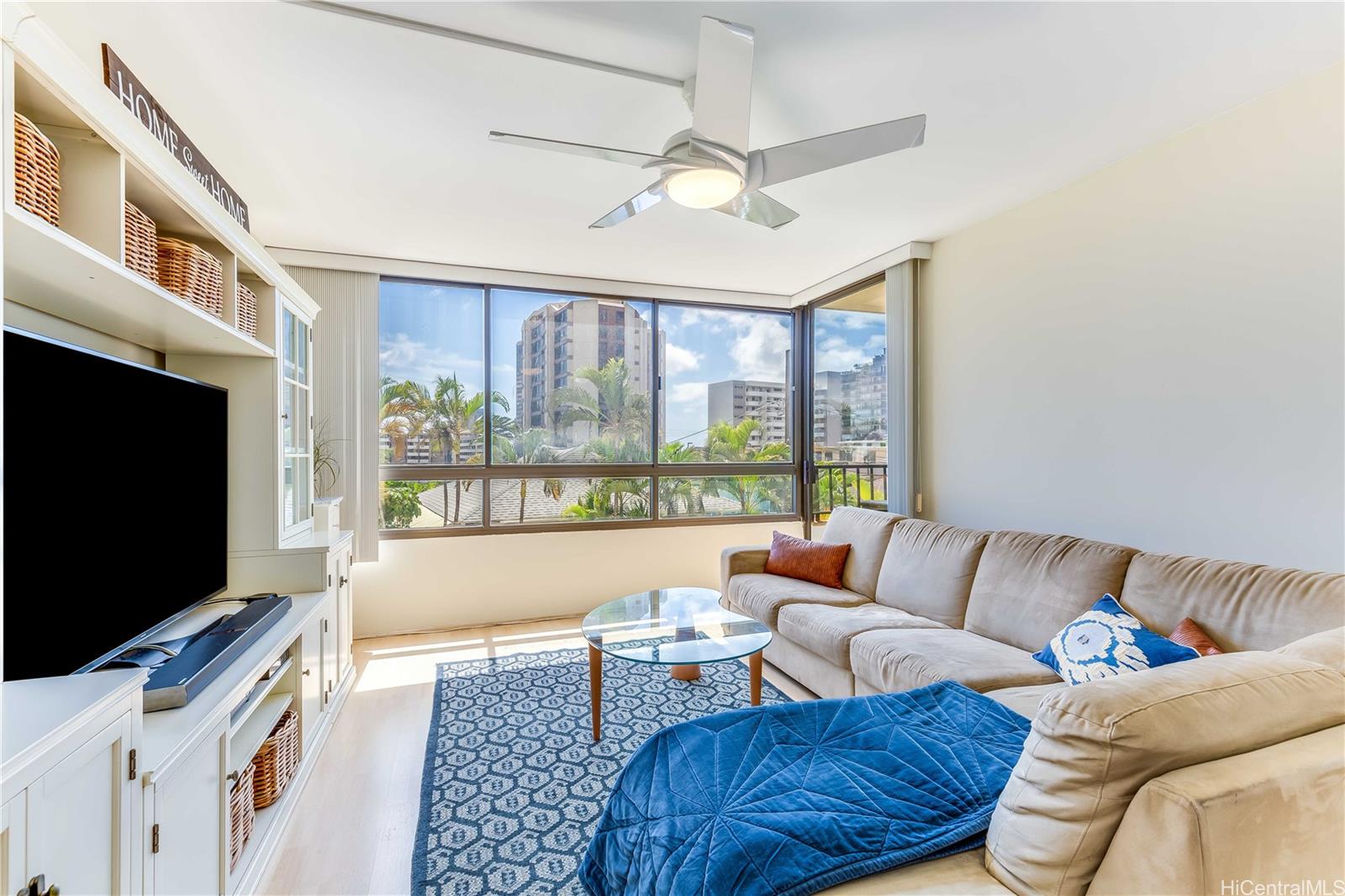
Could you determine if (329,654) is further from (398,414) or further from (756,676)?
(756,676)

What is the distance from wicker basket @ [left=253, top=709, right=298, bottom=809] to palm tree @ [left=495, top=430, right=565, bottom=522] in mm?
2334

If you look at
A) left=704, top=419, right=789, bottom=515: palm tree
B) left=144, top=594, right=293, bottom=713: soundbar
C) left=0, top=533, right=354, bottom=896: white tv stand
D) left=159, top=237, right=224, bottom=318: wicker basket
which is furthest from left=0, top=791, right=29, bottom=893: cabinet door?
left=704, top=419, right=789, bottom=515: palm tree

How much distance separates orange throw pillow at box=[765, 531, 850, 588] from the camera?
11.9ft

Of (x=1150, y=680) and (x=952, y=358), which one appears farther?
(x=952, y=358)

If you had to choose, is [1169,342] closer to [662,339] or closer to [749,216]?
[749,216]

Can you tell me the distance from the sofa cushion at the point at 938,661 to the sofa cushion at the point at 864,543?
76 centimetres

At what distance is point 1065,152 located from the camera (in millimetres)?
2494

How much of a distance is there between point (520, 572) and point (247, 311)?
253cm

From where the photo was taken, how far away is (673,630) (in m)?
2.80

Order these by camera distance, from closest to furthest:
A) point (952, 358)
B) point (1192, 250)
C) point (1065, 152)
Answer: point (1192, 250)
point (1065, 152)
point (952, 358)

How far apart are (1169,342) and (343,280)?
171 inches

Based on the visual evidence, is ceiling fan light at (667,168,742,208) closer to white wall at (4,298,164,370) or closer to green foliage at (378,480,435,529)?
white wall at (4,298,164,370)

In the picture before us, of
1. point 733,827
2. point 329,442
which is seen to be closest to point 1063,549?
point 733,827

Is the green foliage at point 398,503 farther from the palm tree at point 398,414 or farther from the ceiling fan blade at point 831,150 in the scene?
the ceiling fan blade at point 831,150
